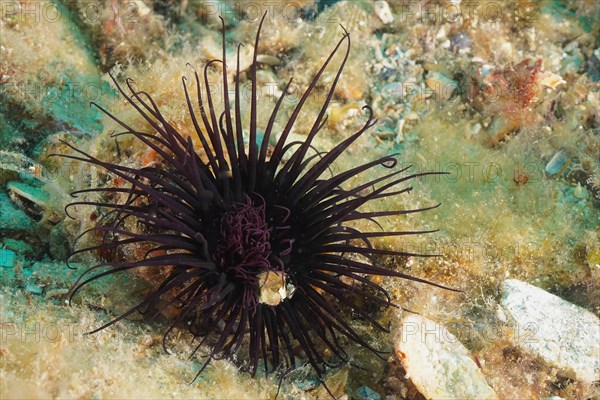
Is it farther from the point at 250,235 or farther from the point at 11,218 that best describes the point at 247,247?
the point at 11,218

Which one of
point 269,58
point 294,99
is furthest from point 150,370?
point 269,58

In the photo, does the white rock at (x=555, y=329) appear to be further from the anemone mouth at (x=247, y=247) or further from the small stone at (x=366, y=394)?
the anemone mouth at (x=247, y=247)

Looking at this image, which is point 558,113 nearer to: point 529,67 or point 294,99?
point 529,67

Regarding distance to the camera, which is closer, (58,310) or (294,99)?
(58,310)

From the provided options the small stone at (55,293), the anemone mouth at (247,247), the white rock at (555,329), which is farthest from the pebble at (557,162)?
the small stone at (55,293)

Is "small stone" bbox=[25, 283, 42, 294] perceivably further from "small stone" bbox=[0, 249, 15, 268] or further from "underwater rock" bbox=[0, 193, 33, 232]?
"underwater rock" bbox=[0, 193, 33, 232]

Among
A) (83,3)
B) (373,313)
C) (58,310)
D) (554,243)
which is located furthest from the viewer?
(83,3)

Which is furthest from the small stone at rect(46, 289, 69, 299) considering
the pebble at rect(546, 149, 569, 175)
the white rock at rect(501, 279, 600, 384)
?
the pebble at rect(546, 149, 569, 175)
